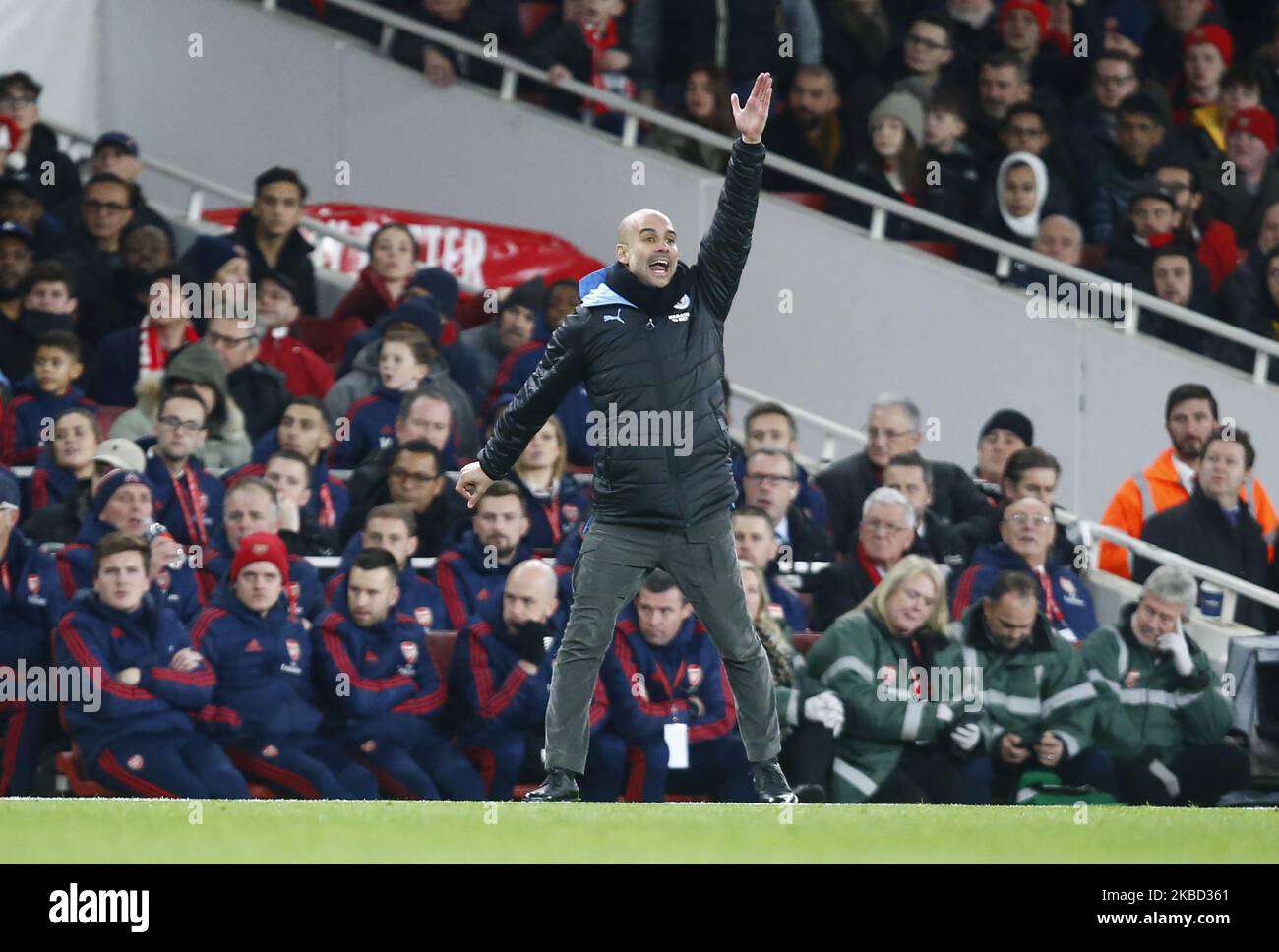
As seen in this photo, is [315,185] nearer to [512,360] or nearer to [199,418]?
[512,360]

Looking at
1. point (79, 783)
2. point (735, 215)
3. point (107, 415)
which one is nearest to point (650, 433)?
point (735, 215)

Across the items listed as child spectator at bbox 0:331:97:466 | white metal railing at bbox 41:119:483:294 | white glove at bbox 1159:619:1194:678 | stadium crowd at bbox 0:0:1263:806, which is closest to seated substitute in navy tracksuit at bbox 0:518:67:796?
stadium crowd at bbox 0:0:1263:806

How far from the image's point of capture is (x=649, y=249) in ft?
28.2

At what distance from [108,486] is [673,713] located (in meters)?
→ 2.81

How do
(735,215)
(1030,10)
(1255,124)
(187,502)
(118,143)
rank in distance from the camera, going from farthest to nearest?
(1030,10) → (1255,124) → (118,143) → (187,502) → (735,215)

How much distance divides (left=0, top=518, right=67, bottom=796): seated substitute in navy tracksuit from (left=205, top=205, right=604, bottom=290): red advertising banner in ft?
17.2

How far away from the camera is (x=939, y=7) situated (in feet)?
59.2

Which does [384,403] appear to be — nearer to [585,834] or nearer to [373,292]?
[373,292]

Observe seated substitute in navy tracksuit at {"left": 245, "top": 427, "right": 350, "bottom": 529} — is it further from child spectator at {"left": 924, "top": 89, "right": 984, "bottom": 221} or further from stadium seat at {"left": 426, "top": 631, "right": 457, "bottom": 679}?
child spectator at {"left": 924, "top": 89, "right": 984, "bottom": 221}

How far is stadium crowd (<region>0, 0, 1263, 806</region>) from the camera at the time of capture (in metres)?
11.0

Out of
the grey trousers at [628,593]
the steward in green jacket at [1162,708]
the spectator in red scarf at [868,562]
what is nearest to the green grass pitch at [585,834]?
the grey trousers at [628,593]

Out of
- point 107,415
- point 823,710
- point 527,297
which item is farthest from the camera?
point 527,297

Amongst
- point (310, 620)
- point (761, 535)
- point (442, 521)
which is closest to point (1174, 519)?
point (761, 535)
